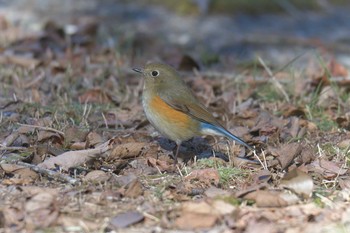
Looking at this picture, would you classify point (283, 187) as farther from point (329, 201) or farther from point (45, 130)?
point (45, 130)

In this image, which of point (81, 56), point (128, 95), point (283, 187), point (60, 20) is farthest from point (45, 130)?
point (60, 20)

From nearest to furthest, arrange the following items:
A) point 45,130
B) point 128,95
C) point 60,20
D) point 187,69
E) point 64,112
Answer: point 45,130 < point 64,112 < point 128,95 < point 187,69 < point 60,20

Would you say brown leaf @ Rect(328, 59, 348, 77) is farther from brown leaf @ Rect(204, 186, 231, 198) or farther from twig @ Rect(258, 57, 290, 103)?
brown leaf @ Rect(204, 186, 231, 198)

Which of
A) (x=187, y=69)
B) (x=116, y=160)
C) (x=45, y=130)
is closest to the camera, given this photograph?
(x=116, y=160)

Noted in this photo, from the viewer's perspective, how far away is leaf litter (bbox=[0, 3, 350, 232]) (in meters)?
3.99

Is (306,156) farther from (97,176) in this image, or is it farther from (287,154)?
(97,176)

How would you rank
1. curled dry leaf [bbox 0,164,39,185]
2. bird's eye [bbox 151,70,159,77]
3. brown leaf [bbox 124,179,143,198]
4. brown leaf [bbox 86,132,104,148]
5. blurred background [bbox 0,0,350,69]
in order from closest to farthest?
brown leaf [bbox 124,179,143,198] < curled dry leaf [bbox 0,164,39,185] < brown leaf [bbox 86,132,104,148] < bird's eye [bbox 151,70,159,77] < blurred background [bbox 0,0,350,69]

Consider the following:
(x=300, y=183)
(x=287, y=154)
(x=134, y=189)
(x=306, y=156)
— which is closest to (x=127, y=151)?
(x=134, y=189)

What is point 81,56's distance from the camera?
26.2 ft

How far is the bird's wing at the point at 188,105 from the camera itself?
5383 millimetres

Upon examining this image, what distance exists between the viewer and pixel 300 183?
4.33m

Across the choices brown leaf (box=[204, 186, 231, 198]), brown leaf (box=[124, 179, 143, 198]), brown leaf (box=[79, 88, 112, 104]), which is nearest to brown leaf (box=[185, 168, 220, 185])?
brown leaf (box=[204, 186, 231, 198])

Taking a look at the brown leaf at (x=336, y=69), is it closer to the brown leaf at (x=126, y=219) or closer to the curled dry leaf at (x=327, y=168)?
Answer: the curled dry leaf at (x=327, y=168)

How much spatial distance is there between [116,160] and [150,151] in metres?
0.33
